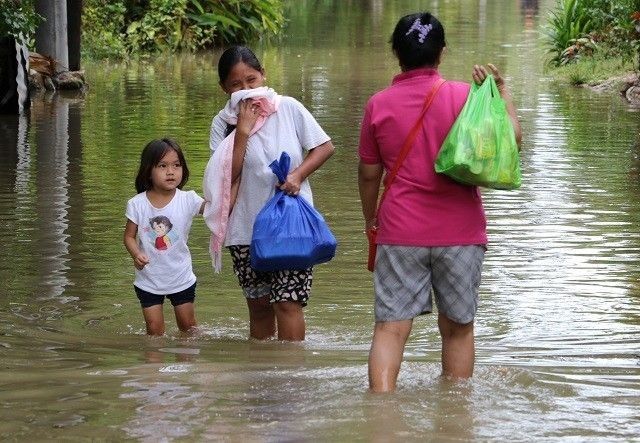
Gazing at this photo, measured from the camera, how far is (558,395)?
570cm

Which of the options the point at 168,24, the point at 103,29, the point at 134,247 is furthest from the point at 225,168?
the point at 168,24

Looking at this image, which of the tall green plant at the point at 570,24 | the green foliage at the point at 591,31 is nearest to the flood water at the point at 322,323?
the green foliage at the point at 591,31

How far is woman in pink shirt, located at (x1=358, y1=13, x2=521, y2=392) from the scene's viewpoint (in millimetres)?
5461

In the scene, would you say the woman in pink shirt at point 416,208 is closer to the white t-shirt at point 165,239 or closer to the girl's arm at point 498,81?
the girl's arm at point 498,81

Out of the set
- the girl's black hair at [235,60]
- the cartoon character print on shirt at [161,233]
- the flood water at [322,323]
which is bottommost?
the flood water at [322,323]

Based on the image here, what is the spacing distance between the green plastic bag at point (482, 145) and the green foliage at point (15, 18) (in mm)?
12691

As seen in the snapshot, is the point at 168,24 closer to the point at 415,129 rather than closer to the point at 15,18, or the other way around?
the point at 15,18

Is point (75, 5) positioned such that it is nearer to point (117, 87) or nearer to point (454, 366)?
point (117, 87)

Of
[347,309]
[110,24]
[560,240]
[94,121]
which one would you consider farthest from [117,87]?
[347,309]

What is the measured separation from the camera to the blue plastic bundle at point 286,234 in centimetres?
639

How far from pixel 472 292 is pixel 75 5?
60.7ft

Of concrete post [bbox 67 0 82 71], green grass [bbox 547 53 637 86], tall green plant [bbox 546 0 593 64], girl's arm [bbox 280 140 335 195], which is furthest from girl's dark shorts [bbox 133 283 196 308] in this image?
tall green plant [bbox 546 0 593 64]

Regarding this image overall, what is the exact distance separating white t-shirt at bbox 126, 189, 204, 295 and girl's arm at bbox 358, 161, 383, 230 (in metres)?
1.59

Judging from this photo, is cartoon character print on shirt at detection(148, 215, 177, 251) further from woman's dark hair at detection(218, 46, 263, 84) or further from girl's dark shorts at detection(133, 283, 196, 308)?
woman's dark hair at detection(218, 46, 263, 84)
